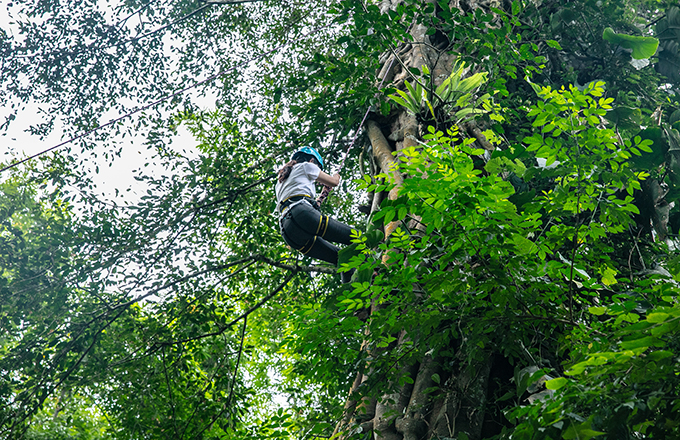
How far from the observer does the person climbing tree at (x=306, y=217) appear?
4.14 metres

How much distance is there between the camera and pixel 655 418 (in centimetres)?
116

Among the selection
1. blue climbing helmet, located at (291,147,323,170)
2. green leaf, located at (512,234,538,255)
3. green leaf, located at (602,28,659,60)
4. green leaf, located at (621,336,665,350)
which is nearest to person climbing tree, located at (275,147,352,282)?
blue climbing helmet, located at (291,147,323,170)

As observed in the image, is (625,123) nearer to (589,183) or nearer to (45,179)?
(589,183)

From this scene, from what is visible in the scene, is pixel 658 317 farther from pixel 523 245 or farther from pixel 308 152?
pixel 308 152

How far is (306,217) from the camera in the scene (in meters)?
4.13

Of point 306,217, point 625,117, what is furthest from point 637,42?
point 306,217

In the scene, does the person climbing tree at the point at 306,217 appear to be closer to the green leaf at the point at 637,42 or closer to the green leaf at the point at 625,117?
the green leaf at the point at 625,117

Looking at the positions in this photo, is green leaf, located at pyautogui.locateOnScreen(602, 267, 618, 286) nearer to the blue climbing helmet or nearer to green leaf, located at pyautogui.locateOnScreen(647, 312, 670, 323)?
green leaf, located at pyautogui.locateOnScreen(647, 312, 670, 323)

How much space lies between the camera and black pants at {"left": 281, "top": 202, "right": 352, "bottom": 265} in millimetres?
4133

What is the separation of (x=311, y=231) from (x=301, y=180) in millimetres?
479

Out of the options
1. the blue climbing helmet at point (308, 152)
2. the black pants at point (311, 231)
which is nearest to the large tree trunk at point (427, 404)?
the black pants at point (311, 231)

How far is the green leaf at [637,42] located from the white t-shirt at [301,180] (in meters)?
2.86

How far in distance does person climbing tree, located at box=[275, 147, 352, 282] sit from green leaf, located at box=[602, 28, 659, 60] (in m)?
2.78

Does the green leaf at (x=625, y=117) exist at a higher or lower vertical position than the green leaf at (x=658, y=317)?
higher
